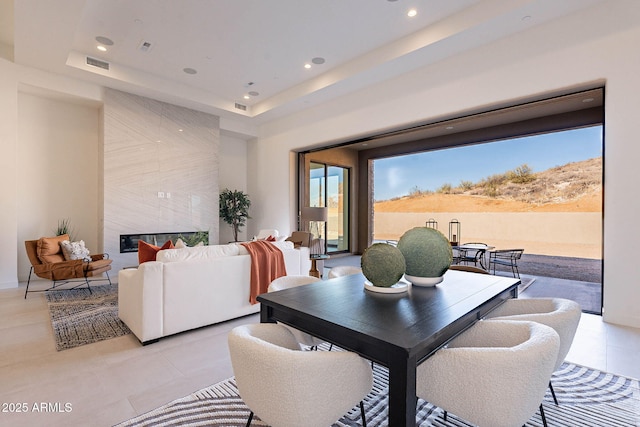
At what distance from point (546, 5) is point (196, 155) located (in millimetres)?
6309

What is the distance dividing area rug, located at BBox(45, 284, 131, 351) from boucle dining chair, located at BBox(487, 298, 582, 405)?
3.32m

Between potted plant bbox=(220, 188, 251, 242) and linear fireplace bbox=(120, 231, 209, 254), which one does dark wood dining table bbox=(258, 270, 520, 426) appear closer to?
linear fireplace bbox=(120, 231, 209, 254)

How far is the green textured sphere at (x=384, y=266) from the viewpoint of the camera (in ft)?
5.56

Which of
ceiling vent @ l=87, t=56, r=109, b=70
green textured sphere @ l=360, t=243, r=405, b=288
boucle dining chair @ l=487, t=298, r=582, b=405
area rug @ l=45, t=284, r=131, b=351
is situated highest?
ceiling vent @ l=87, t=56, r=109, b=70

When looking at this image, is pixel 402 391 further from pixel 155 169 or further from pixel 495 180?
pixel 495 180

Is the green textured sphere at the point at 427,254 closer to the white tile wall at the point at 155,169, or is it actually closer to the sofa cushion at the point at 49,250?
the sofa cushion at the point at 49,250

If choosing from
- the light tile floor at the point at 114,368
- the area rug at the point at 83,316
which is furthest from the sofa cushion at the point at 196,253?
the area rug at the point at 83,316

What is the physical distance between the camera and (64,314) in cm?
348

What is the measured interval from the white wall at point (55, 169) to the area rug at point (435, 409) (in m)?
5.33

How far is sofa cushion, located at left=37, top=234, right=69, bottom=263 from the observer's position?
4.25 meters

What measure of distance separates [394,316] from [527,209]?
709 cm

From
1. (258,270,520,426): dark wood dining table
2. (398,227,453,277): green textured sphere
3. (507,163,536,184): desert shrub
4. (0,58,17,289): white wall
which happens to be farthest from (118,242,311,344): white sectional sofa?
(507,163,536,184): desert shrub

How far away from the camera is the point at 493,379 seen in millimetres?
1123

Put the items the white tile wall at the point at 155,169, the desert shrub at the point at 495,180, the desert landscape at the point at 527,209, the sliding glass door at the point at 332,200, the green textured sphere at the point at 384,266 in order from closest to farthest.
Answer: the green textured sphere at the point at 384,266, the white tile wall at the point at 155,169, the desert landscape at the point at 527,209, the desert shrub at the point at 495,180, the sliding glass door at the point at 332,200
